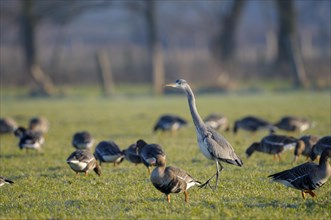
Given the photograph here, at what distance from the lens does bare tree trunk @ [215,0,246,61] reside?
130ft

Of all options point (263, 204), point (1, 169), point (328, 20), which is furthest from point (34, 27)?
point (263, 204)

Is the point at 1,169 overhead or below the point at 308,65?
overhead

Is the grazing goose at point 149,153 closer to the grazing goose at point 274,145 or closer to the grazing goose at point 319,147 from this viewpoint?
the grazing goose at point 274,145

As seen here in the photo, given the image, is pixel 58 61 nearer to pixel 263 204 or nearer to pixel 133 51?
pixel 133 51

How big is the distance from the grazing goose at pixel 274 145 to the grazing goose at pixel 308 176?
3503 millimetres

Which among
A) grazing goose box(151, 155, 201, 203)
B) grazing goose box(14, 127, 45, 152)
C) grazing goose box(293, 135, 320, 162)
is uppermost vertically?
grazing goose box(151, 155, 201, 203)

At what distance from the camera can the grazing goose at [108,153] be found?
11516 millimetres

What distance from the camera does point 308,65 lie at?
111 feet

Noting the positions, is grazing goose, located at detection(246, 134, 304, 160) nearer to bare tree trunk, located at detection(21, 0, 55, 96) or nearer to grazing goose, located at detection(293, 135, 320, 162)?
grazing goose, located at detection(293, 135, 320, 162)

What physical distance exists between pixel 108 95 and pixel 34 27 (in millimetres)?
9566

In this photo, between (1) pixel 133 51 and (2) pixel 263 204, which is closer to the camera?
(2) pixel 263 204

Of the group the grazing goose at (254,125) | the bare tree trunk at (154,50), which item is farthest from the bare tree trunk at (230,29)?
the grazing goose at (254,125)

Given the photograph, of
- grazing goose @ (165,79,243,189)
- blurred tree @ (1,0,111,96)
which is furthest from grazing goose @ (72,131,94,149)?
blurred tree @ (1,0,111,96)

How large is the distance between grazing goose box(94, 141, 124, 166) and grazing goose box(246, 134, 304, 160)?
2.87 meters
